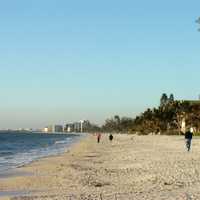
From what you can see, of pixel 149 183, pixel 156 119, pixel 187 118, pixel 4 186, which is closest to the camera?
pixel 149 183

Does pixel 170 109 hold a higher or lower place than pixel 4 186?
higher

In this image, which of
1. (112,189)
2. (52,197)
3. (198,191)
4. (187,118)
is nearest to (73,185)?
(112,189)

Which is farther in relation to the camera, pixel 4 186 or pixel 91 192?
pixel 4 186

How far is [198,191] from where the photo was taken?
15828 millimetres

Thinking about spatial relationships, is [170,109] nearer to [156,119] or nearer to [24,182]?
[156,119]

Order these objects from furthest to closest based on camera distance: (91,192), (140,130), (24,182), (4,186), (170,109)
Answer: (140,130)
(170,109)
(24,182)
(4,186)
(91,192)

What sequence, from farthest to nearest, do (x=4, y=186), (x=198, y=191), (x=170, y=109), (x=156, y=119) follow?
(x=156, y=119)
(x=170, y=109)
(x=4, y=186)
(x=198, y=191)

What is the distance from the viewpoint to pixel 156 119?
168 meters

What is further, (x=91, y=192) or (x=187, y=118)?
(x=187, y=118)

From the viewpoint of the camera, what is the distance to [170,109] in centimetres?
15550

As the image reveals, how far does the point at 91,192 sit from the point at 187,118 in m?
124

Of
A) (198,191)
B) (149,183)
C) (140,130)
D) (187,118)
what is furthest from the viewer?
(140,130)

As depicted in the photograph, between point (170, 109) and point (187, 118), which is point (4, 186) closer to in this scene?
point (187, 118)

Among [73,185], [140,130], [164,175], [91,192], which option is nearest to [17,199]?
[91,192]
